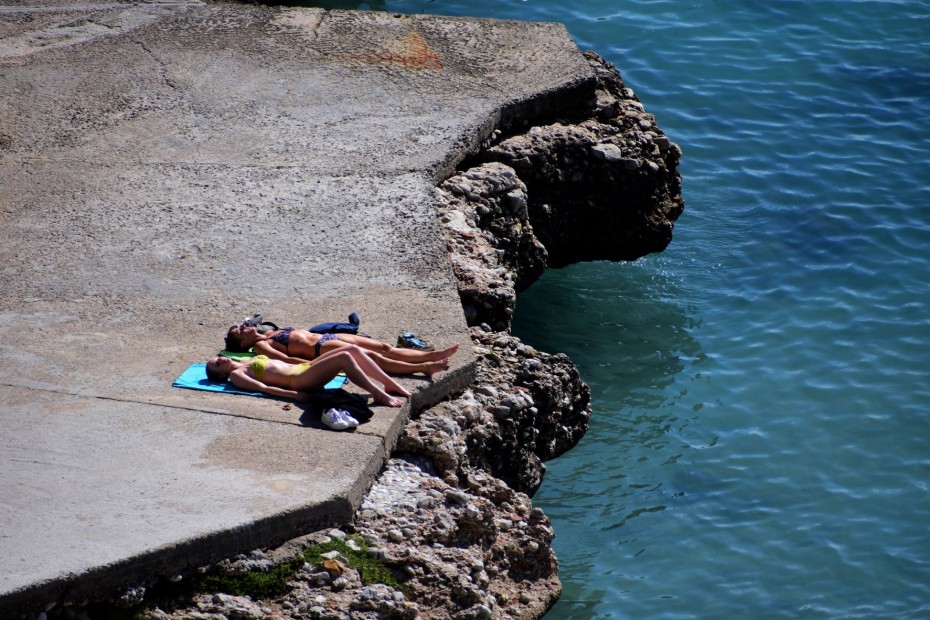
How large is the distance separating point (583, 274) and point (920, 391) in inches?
134

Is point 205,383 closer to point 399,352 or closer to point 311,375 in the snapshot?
point 311,375

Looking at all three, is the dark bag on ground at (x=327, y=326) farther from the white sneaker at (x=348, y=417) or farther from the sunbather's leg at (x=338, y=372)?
the white sneaker at (x=348, y=417)

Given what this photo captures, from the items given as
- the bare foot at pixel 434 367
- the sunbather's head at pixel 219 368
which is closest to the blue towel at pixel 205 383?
the sunbather's head at pixel 219 368

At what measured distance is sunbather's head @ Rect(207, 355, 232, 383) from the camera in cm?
583

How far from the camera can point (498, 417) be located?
6375 mm

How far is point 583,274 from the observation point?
1120 cm

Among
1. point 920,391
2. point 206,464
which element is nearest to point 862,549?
point 920,391

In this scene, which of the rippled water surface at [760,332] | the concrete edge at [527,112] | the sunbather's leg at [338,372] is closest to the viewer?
the sunbather's leg at [338,372]

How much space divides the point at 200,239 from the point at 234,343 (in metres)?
1.53

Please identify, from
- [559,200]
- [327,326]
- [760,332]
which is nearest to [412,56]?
[559,200]

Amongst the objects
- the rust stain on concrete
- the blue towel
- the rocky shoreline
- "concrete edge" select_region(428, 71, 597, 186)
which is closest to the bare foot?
the rocky shoreline

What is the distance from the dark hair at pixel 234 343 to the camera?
6102mm

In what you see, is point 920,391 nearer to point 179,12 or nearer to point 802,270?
point 802,270

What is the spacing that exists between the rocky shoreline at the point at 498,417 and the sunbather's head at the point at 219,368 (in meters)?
1.01
